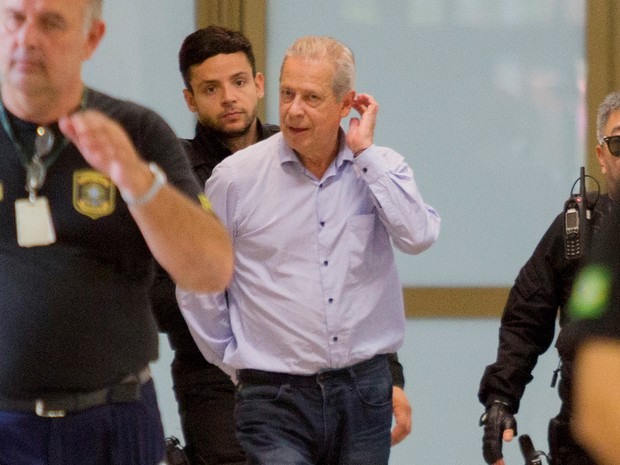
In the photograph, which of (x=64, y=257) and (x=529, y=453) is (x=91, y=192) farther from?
(x=529, y=453)

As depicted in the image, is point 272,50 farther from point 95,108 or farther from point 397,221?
point 95,108

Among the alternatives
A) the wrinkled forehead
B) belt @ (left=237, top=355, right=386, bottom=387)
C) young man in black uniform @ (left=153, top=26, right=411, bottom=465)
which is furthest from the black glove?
the wrinkled forehead

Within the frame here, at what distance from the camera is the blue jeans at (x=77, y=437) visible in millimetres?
2352

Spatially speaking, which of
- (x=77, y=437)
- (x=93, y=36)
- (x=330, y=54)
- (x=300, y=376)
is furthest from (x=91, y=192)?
(x=330, y=54)

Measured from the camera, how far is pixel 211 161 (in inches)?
169

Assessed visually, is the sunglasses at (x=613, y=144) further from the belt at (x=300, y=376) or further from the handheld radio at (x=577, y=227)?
the belt at (x=300, y=376)

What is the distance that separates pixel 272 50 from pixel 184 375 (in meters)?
1.80

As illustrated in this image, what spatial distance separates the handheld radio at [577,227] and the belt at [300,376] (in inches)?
31.2

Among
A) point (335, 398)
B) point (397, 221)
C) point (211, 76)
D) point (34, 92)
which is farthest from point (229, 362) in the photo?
point (34, 92)

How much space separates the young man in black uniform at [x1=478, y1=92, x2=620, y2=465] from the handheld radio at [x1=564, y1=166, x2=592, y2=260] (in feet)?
0.12

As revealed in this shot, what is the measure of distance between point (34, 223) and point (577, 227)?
83.4 inches

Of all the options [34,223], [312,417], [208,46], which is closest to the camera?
[34,223]

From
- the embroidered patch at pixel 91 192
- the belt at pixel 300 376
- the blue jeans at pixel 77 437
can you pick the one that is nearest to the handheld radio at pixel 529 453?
the belt at pixel 300 376

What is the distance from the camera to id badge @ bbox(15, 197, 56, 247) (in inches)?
91.0
